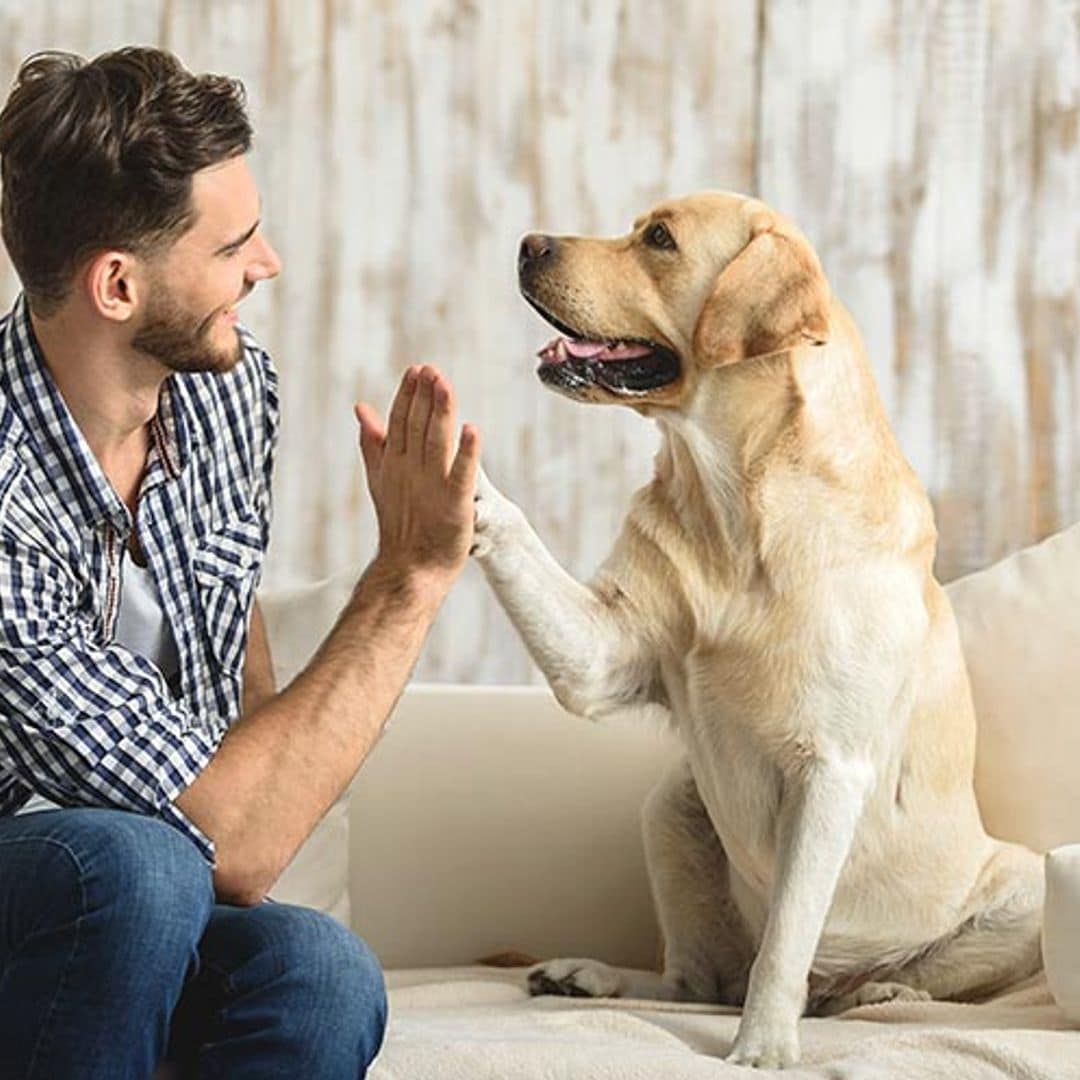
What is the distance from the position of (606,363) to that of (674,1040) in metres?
0.71

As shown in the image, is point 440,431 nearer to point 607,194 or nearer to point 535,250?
point 535,250

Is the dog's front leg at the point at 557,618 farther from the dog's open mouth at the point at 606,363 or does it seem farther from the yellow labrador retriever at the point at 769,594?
the dog's open mouth at the point at 606,363

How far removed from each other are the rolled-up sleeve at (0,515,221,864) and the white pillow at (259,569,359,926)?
0.75 meters

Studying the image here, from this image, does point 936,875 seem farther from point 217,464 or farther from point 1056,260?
point 1056,260

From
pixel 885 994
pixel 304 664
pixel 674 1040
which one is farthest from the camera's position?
pixel 304 664

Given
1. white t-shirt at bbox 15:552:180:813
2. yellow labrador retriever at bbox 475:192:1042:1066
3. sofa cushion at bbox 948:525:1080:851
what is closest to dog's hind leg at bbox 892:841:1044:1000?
yellow labrador retriever at bbox 475:192:1042:1066

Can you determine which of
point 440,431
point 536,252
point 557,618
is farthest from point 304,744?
point 536,252

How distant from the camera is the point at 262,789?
6.18 feet

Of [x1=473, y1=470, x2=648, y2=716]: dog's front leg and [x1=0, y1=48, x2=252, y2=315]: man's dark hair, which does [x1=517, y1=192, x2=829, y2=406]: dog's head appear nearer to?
[x1=473, y1=470, x2=648, y2=716]: dog's front leg

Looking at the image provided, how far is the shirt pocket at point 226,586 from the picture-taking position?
2.05m

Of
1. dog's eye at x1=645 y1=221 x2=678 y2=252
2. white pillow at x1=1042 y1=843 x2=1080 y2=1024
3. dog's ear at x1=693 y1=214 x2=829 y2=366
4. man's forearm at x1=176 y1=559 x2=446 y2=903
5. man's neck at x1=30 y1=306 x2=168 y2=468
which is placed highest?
dog's eye at x1=645 y1=221 x2=678 y2=252

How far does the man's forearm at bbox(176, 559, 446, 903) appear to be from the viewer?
6.15 feet

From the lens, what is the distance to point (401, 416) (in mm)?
2027

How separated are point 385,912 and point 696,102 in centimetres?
125
